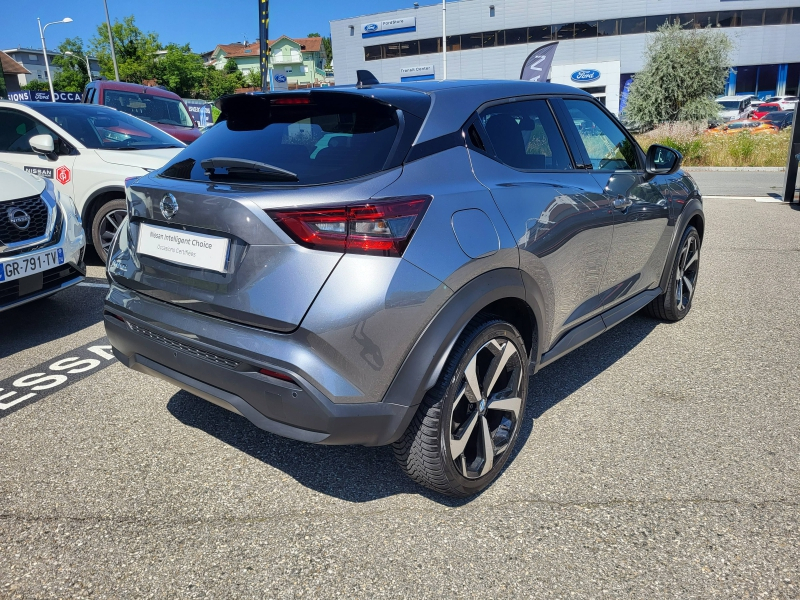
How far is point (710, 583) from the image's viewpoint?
6.81ft

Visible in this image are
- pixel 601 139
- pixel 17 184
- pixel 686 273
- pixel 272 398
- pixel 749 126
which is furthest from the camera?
pixel 749 126

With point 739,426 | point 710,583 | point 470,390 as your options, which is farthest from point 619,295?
point 710,583

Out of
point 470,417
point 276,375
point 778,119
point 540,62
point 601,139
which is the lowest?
point 778,119

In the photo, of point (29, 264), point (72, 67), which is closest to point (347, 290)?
point (29, 264)

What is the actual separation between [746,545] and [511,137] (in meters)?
1.85

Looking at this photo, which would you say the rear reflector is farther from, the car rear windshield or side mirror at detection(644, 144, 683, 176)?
side mirror at detection(644, 144, 683, 176)

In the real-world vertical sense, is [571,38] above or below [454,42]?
below

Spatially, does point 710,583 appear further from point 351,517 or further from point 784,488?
point 351,517

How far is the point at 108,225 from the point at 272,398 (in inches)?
190

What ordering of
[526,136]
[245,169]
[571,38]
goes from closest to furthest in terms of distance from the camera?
[245,169] < [526,136] < [571,38]

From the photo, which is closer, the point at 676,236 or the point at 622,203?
the point at 622,203

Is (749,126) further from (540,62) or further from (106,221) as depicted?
(106,221)

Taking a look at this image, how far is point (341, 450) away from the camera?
117 inches

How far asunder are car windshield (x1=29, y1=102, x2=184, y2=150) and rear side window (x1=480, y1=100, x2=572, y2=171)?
491 centimetres
